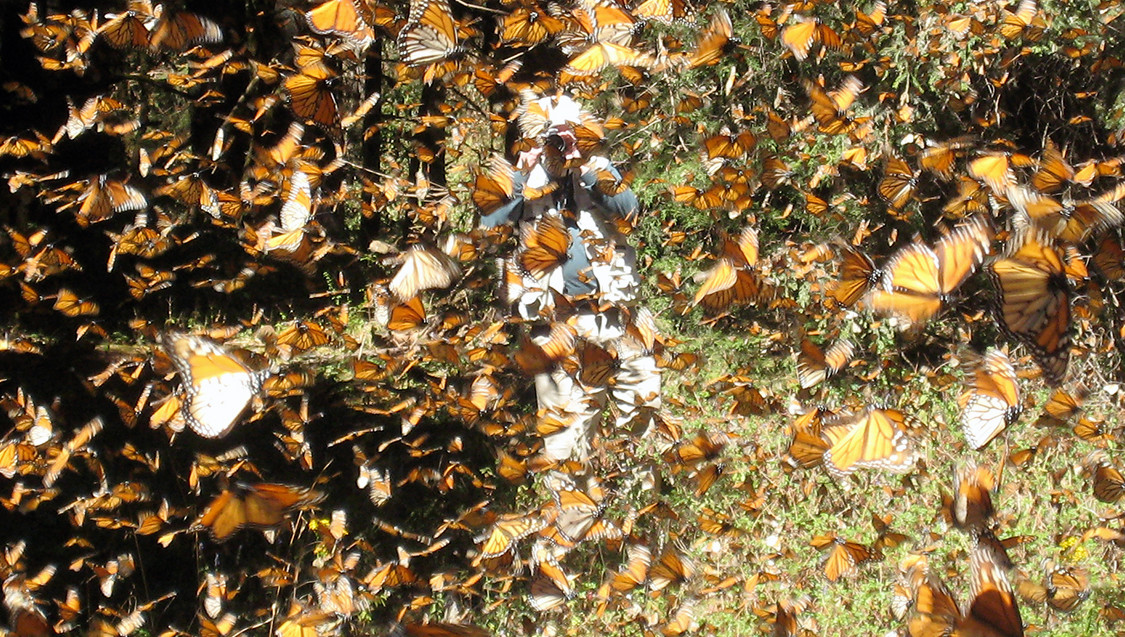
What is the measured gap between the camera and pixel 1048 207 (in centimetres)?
246

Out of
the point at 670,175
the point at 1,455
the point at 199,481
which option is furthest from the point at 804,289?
the point at 1,455

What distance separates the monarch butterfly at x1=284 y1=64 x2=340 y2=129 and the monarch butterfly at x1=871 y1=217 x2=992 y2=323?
1.94 m

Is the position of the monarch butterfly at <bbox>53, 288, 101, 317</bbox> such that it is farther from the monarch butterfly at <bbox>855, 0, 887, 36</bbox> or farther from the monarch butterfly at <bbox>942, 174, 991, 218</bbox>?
the monarch butterfly at <bbox>942, 174, 991, 218</bbox>

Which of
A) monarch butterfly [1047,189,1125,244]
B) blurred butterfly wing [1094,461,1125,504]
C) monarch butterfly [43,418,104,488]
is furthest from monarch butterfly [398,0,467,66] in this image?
blurred butterfly wing [1094,461,1125,504]

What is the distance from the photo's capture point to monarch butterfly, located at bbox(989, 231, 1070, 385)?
1979 millimetres

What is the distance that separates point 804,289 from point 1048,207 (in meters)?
0.96

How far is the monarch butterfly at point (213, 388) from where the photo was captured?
205 cm

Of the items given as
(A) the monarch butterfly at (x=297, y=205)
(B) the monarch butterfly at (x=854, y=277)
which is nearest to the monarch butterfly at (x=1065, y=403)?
(B) the monarch butterfly at (x=854, y=277)

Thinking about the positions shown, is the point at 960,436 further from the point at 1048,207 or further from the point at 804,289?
the point at 1048,207

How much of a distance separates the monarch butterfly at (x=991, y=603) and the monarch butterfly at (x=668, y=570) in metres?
1.17

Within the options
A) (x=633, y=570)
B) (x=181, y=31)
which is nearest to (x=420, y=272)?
(x=181, y=31)

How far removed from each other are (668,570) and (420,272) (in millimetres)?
1567

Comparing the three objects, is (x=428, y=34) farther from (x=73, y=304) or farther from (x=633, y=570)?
(x=633, y=570)

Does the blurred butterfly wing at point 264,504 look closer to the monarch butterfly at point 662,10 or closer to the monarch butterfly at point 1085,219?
the monarch butterfly at point 662,10
